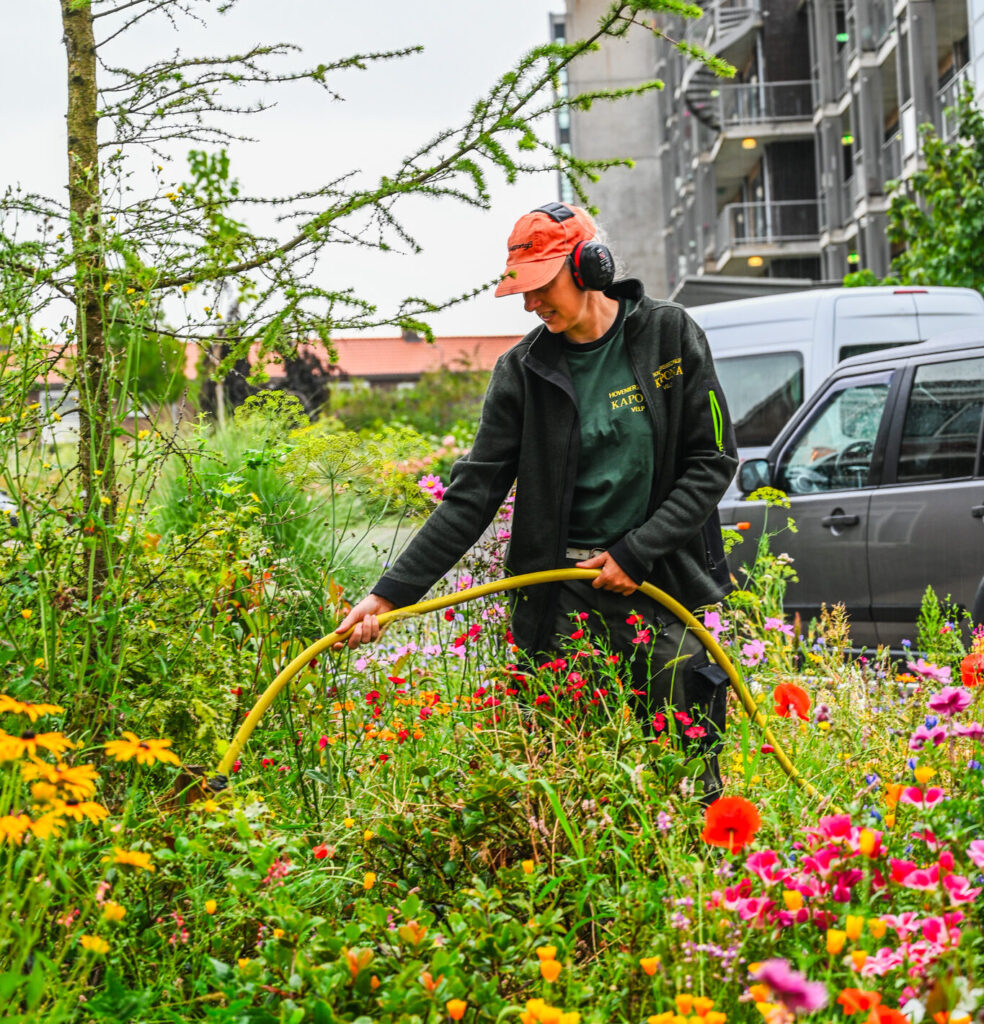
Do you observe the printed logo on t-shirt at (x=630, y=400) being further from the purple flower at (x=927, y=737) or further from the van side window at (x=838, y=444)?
the van side window at (x=838, y=444)

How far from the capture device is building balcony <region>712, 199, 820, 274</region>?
112ft

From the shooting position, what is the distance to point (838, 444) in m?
7.12

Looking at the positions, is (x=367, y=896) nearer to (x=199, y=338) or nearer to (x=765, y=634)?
(x=199, y=338)

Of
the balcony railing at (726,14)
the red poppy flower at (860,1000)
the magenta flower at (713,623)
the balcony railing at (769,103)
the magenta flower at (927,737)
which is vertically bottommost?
the magenta flower at (713,623)

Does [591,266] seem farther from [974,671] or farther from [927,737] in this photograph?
[927,737]

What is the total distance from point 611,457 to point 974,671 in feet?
3.40

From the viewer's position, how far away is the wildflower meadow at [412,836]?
1855mm

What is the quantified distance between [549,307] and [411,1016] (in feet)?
6.40

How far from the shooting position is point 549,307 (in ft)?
10.8

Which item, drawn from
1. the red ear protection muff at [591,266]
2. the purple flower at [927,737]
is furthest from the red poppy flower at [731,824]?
the red ear protection muff at [591,266]

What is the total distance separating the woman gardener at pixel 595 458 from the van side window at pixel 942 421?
3.24 metres

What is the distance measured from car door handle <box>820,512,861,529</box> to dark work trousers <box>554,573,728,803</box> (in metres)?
3.65

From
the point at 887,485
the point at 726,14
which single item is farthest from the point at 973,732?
the point at 726,14

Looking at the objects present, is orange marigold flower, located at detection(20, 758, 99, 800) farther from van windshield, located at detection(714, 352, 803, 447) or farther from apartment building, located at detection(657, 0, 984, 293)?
apartment building, located at detection(657, 0, 984, 293)
